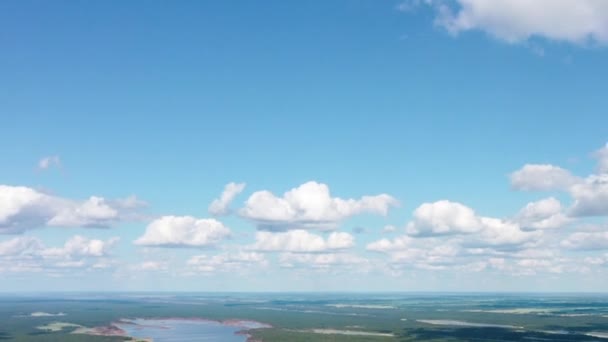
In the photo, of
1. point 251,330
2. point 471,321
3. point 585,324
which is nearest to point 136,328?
point 251,330

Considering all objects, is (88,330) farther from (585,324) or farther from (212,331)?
(585,324)

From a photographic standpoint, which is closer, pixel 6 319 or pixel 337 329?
pixel 337 329

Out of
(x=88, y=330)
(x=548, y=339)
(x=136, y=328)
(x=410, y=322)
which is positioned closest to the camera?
(x=548, y=339)

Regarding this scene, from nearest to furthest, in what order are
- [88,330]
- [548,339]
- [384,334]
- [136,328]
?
[548,339] < [384,334] < [88,330] < [136,328]

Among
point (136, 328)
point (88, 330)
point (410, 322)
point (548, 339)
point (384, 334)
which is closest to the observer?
point (548, 339)

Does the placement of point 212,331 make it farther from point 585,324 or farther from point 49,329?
point 585,324

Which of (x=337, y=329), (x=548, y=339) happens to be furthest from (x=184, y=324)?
(x=548, y=339)
